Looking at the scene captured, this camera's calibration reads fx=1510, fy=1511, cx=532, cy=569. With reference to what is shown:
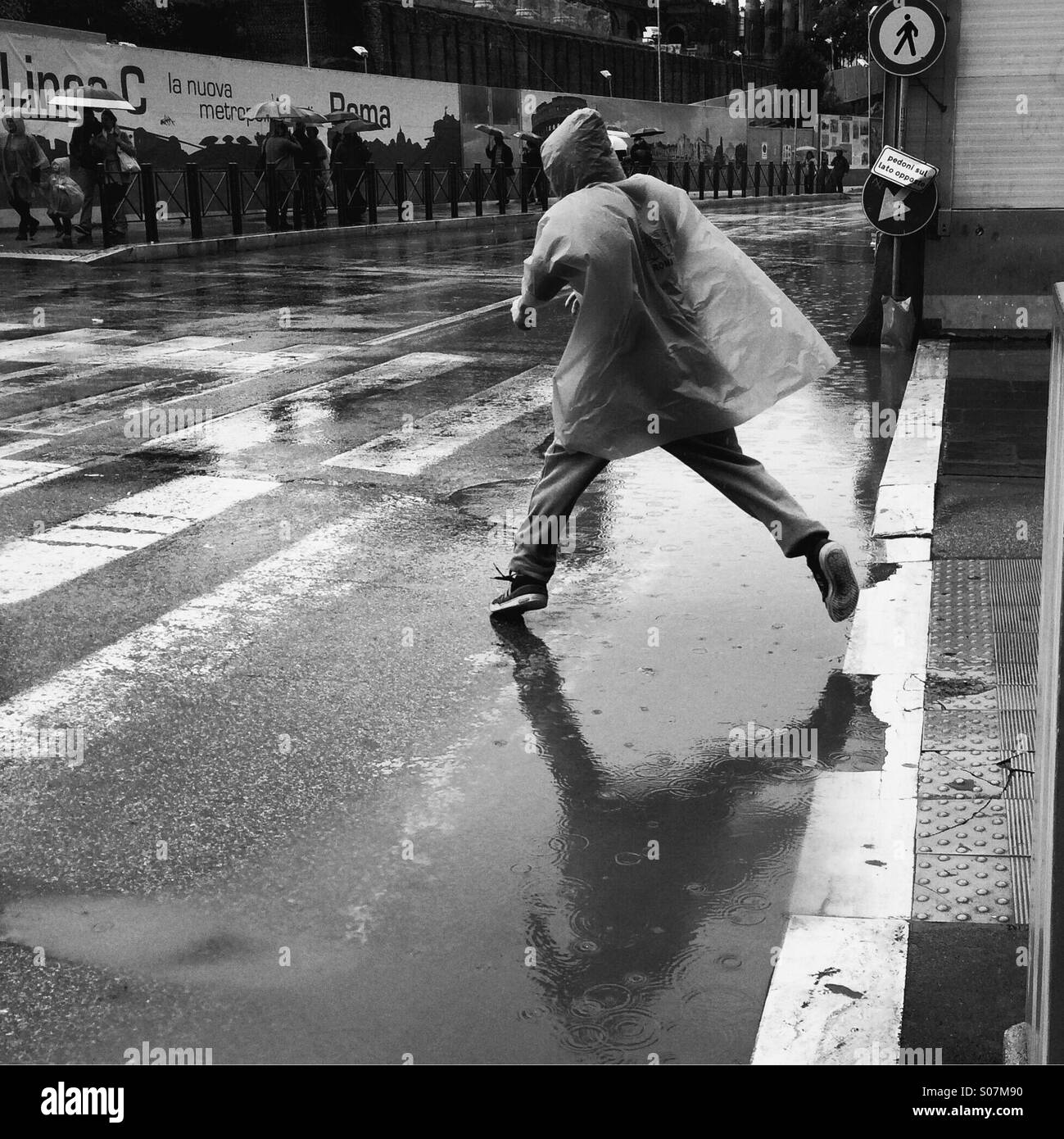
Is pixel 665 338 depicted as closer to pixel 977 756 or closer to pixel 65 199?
pixel 977 756

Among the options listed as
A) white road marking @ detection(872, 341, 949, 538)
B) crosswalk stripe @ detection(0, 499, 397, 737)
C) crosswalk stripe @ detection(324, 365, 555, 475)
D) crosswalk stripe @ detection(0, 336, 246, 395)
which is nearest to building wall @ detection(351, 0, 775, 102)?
crosswalk stripe @ detection(0, 336, 246, 395)

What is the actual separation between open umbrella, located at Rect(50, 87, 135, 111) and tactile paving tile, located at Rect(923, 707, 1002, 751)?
20.9 meters

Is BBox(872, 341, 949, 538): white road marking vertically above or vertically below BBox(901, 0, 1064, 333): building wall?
below

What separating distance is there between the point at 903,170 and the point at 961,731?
7.51 meters

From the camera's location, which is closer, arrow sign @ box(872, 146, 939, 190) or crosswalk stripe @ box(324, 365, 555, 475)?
crosswalk stripe @ box(324, 365, 555, 475)

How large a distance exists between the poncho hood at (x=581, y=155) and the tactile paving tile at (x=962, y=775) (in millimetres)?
2125

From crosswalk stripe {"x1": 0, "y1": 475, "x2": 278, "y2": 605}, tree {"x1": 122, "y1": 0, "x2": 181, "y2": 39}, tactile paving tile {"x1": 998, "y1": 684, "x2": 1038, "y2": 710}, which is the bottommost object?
tactile paving tile {"x1": 998, "y1": 684, "x2": 1038, "y2": 710}

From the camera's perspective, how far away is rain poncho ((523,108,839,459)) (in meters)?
4.87

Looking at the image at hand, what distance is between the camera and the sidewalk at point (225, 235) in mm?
19672

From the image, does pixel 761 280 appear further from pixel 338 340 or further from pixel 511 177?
pixel 511 177

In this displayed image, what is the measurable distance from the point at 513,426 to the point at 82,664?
4094 millimetres

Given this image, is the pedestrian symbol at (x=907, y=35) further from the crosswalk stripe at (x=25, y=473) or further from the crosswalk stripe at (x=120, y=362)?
the crosswalk stripe at (x=25, y=473)

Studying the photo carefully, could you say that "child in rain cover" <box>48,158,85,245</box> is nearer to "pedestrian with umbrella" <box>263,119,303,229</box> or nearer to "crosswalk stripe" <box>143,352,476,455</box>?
"pedestrian with umbrella" <box>263,119,303,229</box>
